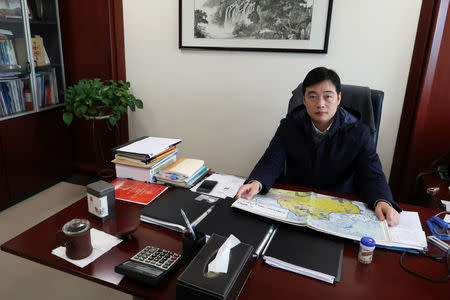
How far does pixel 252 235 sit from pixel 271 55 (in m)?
1.68

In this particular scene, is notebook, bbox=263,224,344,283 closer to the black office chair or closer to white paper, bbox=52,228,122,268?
white paper, bbox=52,228,122,268

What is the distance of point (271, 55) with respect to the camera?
7.88ft

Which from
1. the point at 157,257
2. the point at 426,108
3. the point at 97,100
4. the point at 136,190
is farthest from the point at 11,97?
the point at 426,108

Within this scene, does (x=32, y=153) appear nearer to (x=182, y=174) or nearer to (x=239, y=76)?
(x=239, y=76)

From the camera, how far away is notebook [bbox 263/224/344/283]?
90cm

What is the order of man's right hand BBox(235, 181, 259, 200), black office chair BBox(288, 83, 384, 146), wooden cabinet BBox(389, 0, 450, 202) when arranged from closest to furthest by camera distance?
man's right hand BBox(235, 181, 259, 200) < black office chair BBox(288, 83, 384, 146) < wooden cabinet BBox(389, 0, 450, 202)

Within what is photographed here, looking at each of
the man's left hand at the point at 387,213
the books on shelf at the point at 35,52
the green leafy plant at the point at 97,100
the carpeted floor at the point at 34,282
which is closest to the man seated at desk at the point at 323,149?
the man's left hand at the point at 387,213

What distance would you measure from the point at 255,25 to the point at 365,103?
108cm

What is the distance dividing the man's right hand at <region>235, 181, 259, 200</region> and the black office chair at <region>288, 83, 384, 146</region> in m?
0.57

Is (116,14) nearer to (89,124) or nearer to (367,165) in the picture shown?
(89,124)

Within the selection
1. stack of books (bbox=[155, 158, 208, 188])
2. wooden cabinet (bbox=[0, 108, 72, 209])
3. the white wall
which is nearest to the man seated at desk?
stack of books (bbox=[155, 158, 208, 188])

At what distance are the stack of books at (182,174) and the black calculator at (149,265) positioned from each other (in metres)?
0.49

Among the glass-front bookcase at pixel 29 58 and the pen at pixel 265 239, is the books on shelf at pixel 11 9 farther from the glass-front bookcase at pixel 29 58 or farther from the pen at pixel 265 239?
the pen at pixel 265 239

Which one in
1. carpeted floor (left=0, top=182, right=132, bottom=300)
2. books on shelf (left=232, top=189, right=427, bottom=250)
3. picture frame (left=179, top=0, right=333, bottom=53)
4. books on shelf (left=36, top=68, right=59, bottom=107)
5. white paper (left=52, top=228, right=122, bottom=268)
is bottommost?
carpeted floor (left=0, top=182, right=132, bottom=300)
